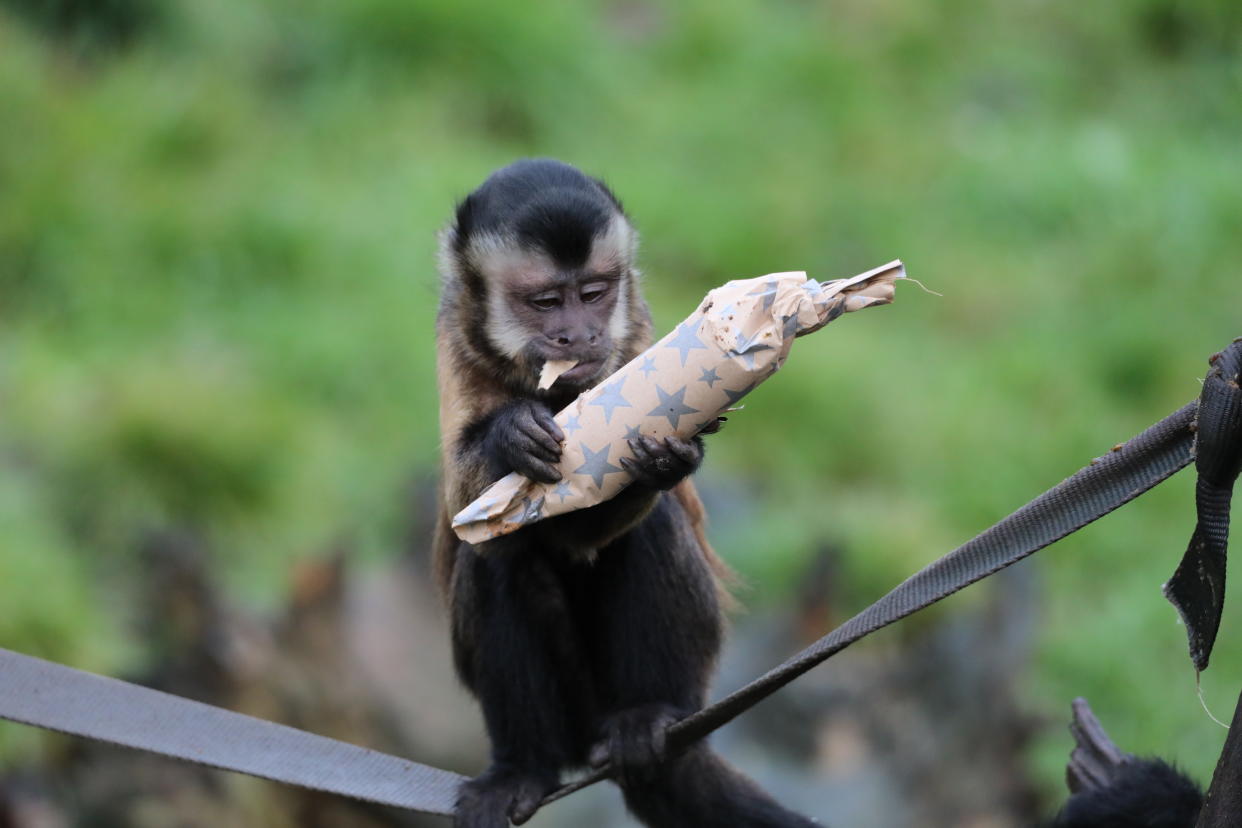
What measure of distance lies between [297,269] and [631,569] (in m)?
6.11

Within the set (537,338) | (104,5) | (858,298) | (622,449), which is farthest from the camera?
(104,5)

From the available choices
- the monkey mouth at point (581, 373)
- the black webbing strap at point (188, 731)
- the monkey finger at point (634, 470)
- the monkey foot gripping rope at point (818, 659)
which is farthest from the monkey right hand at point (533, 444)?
the black webbing strap at point (188, 731)

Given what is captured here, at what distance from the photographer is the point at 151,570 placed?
26.8 ft

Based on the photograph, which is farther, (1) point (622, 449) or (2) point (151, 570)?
(2) point (151, 570)

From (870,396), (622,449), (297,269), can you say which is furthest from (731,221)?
(622,449)

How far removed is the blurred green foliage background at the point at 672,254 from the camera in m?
8.62

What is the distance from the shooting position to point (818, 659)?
3.35 m

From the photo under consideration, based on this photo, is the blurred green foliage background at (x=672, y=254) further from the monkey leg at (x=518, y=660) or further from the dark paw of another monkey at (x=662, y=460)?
the dark paw of another monkey at (x=662, y=460)

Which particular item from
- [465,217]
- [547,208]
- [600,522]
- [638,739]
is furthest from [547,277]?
[638,739]

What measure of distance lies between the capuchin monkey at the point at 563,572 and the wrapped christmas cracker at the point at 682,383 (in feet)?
1.65

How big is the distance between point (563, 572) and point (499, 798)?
735 millimetres

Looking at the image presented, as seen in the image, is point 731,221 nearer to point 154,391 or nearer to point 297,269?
point 297,269

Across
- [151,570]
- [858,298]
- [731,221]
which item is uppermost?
[731,221]

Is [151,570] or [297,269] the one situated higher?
[297,269]
